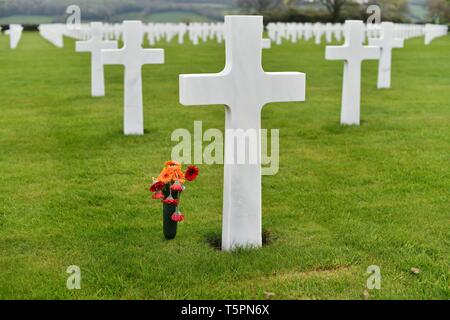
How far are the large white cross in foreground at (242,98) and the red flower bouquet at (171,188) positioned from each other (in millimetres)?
343

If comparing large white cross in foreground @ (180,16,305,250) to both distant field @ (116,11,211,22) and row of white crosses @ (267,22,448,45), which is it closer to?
row of white crosses @ (267,22,448,45)

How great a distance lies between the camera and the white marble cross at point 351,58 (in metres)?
9.29

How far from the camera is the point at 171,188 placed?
483 cm

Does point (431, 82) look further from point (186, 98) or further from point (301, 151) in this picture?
point (186, 98)

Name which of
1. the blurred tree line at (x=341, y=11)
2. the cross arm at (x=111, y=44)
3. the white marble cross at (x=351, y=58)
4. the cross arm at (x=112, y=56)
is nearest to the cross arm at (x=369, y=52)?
the white marble cross at (x=351, y=58)

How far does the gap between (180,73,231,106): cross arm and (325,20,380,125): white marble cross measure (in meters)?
5.08

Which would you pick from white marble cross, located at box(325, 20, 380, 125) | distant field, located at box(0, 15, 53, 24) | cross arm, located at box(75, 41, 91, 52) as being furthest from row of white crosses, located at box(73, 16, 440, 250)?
distant field, located at box(0, 15, 53, 24)

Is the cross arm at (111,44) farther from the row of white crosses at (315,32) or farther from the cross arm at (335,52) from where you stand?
the row of white crosses at (315,32)

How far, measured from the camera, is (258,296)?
13.2ft

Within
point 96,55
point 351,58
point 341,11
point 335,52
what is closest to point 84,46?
point 96,55

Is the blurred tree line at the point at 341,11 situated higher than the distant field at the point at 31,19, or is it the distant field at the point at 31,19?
the blurred tree line at the point at 341,11

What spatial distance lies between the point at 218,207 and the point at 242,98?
1.63 meters

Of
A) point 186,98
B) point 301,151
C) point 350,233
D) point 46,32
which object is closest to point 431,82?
point 301,151

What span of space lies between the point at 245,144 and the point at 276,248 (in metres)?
0.79
